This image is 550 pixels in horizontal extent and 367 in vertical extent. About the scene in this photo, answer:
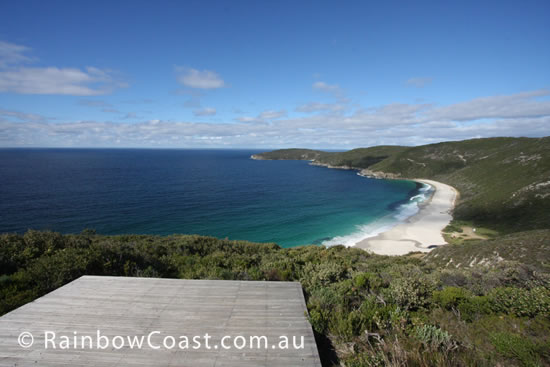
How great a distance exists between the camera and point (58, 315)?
4902 mm

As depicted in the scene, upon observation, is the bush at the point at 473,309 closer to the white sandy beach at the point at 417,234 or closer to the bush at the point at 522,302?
the bush at the point at 522,302

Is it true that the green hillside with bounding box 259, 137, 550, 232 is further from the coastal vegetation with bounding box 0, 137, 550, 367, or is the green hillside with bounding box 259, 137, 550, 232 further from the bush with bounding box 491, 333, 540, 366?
the bush with bounding box 491, 333, 540, 366

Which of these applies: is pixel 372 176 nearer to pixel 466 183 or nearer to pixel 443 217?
pixel 466 183

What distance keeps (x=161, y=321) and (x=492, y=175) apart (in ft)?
267

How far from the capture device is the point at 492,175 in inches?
2370

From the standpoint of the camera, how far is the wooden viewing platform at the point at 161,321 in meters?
3.82

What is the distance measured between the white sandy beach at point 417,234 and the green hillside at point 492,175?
3.73 m

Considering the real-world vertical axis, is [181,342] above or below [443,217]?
above

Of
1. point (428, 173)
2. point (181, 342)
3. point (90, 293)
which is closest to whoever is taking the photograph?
point (181, 342)

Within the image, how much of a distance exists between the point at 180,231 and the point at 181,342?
30.6 metres

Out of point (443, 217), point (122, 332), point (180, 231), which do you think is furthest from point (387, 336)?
point (443, 217)

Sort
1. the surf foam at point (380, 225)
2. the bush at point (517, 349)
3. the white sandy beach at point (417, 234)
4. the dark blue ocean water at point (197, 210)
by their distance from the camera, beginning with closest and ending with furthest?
the bush at point (517, 349) → the white sandy beach at point (417, 234) → the surf foam at point (380, 225) → the dark blue ocean water at point (197, 210)

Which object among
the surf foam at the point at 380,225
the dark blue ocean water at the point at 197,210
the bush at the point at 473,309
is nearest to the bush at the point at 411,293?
the bush at the point at 473,309

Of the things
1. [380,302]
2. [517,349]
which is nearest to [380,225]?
[380,302]
